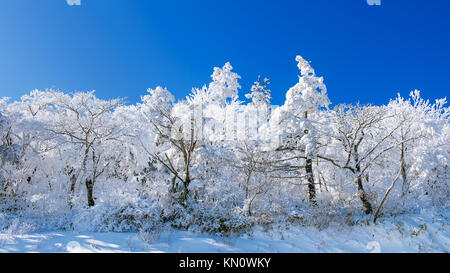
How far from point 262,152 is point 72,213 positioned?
10.3m

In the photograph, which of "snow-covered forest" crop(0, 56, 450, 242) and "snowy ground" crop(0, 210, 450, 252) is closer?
"snowy ground" crop(0, 210, 450, 252)

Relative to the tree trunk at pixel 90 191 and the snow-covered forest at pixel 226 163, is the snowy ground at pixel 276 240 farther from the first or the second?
the tree trunk at pixel 90 191

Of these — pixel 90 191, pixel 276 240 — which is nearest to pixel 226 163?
pixel 276 240

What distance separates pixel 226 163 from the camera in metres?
13.0

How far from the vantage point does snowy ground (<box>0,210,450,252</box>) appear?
21.9 feet

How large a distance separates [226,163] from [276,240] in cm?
586

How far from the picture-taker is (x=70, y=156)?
1838 centimetres

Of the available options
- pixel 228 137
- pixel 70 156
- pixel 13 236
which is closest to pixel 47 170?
pixel 70 156

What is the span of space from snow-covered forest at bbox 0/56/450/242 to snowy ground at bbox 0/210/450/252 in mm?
574

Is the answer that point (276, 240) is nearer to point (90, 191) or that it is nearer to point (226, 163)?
point (226, 163)

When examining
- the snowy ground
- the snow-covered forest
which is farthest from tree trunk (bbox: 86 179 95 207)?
the snowy ground

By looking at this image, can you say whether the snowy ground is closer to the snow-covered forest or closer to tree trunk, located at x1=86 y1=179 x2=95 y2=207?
the snow-covered forest

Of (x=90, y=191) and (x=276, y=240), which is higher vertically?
(x=90, y=191)

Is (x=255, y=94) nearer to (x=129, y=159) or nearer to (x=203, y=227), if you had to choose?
(x=129, y=159)
